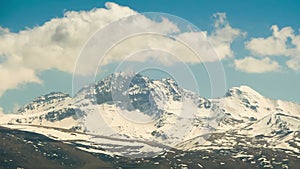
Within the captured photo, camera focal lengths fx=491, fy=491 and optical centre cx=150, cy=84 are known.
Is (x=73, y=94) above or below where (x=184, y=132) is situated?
above

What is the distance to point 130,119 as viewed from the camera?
4578 cm

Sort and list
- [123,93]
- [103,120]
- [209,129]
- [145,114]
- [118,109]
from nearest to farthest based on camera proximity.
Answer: [103,120] → [209,129] → [123,93] → [118,109] → [145,114]

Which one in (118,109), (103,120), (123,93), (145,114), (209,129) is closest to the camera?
(103,120)

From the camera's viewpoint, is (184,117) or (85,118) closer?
(184,117)

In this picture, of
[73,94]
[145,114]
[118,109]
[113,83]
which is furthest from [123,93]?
[145,114]

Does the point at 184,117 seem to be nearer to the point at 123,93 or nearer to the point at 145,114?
the point at 123,93

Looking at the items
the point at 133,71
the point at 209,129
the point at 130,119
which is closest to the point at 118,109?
the point at 130,119

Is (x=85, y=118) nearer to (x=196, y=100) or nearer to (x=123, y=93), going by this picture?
(x=123, y=93)

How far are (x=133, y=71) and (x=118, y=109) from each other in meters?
7.51

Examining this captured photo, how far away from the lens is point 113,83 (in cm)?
4519

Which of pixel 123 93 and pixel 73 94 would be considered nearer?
pixel 73 94

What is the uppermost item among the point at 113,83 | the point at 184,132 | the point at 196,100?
the point at 113,83

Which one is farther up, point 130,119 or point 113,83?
point 113,83

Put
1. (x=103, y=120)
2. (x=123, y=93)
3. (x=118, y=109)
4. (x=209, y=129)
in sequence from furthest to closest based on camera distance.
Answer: (x=118, y=109) → (x=123, y=93) → (x=209, y=129) → (x=103, y=120)
